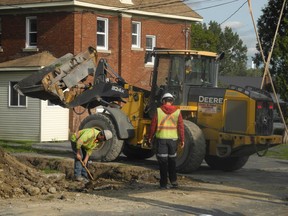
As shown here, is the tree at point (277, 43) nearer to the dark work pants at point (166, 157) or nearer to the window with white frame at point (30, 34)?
the window with white frame at point (30, 34)

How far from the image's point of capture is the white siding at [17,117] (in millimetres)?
30750

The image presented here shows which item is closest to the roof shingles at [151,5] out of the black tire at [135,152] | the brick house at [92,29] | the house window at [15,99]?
the brick house at [92,29]

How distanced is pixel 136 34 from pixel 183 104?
684 inches

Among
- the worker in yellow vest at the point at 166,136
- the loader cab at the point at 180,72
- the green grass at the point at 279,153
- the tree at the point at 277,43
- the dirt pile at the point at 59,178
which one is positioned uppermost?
the tree at the point at 277,43

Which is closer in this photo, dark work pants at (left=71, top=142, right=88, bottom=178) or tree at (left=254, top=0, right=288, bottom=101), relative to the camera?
dark work pants at (left=71, top=142, right=88, bottom=178)

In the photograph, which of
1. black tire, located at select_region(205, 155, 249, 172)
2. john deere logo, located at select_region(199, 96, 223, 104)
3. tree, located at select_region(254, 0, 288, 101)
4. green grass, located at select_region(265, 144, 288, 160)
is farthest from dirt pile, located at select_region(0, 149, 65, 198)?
tree, located at select_region(254, 0, 288, 101)

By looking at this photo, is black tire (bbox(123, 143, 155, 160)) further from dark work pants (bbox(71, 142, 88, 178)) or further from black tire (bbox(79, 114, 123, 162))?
dark work pants (bbox(71, 142, 88, 178))

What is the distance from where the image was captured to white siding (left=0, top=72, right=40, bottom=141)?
Result: 101 feet

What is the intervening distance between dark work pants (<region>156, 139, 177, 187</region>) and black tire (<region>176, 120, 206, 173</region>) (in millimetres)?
2394

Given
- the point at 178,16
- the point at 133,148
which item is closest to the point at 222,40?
the point at 178,16

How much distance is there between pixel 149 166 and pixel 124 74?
15.7 m

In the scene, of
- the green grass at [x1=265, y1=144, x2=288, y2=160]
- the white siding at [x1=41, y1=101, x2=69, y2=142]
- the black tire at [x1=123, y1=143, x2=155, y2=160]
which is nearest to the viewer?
the black tire at [x1=123, y1=143, x2=155, y2=160]

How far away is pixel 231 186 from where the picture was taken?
15.3m

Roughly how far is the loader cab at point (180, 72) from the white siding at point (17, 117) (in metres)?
13.0
